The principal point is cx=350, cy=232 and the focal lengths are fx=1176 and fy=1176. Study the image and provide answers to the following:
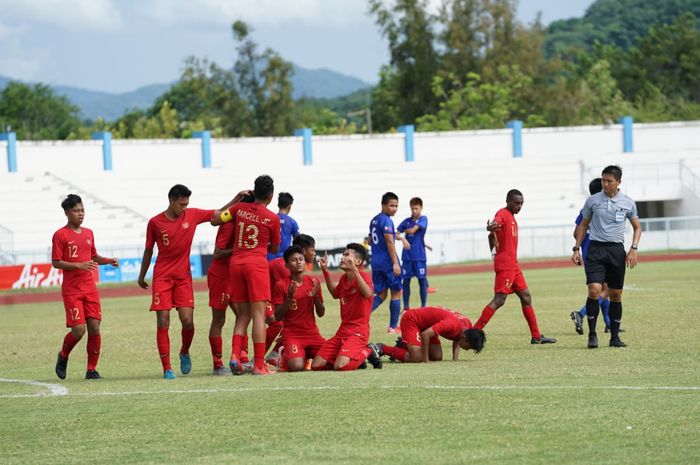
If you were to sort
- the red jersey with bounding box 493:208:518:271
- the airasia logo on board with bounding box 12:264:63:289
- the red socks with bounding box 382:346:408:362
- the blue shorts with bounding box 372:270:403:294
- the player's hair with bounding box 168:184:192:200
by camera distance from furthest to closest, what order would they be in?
the airasia logo on board with bounding box 12:264:63:289 → the blue shorts with bounding box 372:270:403:294 → the red jersey with bounding box 493:208:518:271 → the red socks with bounding box 382:346:408:362 → the player's hair with bounding box 168:184:192:200

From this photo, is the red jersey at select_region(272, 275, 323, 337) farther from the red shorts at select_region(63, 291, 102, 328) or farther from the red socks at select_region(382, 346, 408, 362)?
the red shorts at select_region(63, 291, 102, 328)

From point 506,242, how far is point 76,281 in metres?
5.65

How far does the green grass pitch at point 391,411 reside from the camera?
7648 millimetres

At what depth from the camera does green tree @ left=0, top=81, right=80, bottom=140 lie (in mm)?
103750

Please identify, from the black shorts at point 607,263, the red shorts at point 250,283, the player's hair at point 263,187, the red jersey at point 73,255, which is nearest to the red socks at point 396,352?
the red shorts at point 250,283

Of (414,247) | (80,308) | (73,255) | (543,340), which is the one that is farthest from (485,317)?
(414,247)

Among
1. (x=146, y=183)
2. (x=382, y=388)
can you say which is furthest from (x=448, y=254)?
(x=382, y=388)

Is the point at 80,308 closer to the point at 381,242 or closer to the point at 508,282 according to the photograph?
the point at 508,282

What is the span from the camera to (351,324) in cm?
1277

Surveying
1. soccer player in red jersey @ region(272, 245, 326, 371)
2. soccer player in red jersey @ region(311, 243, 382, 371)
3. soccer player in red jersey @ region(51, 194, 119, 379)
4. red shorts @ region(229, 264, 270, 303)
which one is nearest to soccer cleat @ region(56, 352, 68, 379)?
soccer player in red jersey @ region(51, 194, 119, 379)

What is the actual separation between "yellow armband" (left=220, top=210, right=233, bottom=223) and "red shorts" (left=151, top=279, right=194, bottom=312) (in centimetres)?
81

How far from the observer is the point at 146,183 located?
174ft

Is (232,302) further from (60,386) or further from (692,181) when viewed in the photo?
(692,181)

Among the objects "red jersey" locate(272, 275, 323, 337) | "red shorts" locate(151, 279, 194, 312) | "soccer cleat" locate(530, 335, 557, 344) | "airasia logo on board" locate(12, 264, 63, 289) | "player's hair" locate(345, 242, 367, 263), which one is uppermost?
"player's hair" locate(345, 242, 367, 263)
